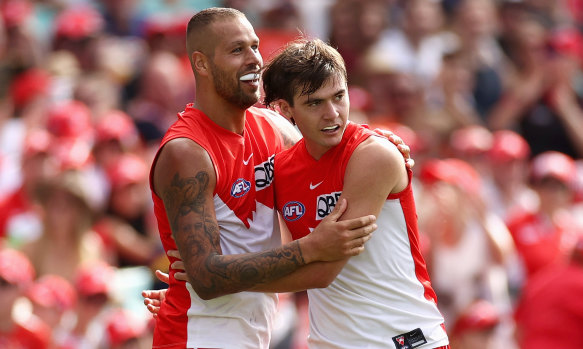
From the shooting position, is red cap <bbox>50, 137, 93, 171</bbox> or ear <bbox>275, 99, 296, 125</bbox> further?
red cap <bbox>50, 137, 93, 171</bbox>

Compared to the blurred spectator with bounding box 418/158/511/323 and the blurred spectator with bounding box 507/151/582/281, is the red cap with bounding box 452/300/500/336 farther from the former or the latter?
the blurred spectator with bounding box 507/151/582/281

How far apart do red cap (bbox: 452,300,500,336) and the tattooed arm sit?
3580 mm

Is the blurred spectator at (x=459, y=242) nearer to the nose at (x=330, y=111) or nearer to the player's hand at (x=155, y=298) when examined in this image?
the player's hand at (x=155, y=298)

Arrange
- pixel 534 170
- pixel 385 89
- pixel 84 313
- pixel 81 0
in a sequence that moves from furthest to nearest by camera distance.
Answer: pixel 81 0
pixel 385 89
pixel 534 170
pixel 84 313

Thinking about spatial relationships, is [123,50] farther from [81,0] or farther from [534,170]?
→ [534,170]

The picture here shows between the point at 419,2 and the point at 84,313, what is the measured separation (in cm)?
507

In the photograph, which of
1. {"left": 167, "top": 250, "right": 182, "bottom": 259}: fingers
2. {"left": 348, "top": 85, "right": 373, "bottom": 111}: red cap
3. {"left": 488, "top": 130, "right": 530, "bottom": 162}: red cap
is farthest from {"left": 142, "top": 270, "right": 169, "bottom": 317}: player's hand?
{"left": 488, "top": 130, "right": 530, "bottom": 162}: red cap

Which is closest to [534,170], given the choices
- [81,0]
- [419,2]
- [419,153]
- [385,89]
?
[419,153]

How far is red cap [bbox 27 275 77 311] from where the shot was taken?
7551 millimetres

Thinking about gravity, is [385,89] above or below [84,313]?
above

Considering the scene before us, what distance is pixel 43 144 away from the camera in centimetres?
854

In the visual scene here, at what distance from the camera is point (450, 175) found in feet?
27.7

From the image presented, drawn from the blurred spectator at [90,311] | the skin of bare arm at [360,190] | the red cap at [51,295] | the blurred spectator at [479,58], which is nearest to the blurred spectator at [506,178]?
the blurred spectator at [479,58]

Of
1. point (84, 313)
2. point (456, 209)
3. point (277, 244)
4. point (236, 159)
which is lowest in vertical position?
point (84, 313)
